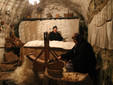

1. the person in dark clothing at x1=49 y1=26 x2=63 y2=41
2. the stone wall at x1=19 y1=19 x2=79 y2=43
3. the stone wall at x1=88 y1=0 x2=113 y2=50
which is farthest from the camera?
the stone wall at x1=19 y1=19 x2=79 y2=43

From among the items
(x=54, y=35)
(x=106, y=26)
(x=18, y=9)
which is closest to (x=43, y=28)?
(x=54, y=35)

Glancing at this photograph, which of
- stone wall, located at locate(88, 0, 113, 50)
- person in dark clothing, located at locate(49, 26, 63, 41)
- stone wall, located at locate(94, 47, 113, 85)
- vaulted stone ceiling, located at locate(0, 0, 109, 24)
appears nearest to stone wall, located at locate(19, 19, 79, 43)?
person in dark clothing, located at locate(49, 26, 63, 41)

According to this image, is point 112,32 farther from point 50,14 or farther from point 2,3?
point 50,14

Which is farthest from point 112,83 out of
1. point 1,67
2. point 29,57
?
point 1,67

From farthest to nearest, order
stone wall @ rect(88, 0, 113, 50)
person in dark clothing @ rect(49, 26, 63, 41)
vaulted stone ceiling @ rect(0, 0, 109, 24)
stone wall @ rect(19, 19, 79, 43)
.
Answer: stone wall @ rect(19, 19, 79, 43) → person in dark clothing @ rect(49, 26, 63, 41) → vaulted stone ceiling @ rect(0, 0, 109, 24) → stone wall @ rect(88, 0, 113, 50)

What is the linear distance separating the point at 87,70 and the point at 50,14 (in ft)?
15.6

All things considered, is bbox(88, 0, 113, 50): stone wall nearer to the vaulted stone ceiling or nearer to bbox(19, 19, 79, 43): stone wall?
the vaulted stone ceiling

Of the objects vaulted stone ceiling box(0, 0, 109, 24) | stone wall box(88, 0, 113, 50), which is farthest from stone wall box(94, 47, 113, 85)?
vaulted stone ceiling box(0, 0, 109, 24)

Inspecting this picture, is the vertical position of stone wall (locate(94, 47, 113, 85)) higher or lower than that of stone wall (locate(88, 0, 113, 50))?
lower

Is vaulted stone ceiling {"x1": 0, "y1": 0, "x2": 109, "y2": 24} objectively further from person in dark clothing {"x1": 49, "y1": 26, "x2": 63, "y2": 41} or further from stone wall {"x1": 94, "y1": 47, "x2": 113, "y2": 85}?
stone wall {"x1": 94, "y1": 47, "x2": 113, "y2": 85}

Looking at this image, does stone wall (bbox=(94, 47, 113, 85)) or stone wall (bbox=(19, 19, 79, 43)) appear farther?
stone wall (bbox=(19, 19, 79, 43))

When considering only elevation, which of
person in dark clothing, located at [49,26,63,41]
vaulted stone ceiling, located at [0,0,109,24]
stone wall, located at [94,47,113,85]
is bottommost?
stone wall, located at [94,47,113,85]

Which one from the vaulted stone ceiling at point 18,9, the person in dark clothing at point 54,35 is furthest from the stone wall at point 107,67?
the person in dark clothing at point 54,35

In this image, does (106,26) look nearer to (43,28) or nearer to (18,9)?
(43,28)
